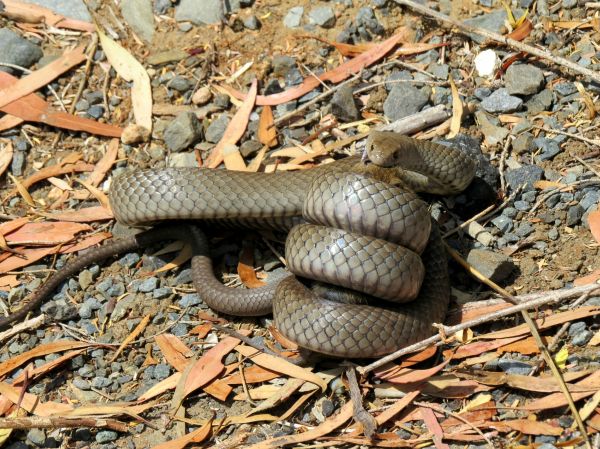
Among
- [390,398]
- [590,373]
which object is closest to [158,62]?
[390,398]

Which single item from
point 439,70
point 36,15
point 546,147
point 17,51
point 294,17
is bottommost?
point 546,147

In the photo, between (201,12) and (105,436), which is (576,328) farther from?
(201,12)

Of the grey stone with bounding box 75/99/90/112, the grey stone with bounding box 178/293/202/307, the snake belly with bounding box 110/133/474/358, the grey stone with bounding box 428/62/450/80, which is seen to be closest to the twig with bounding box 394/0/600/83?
the grey stone with bounding box 428/62/450/80

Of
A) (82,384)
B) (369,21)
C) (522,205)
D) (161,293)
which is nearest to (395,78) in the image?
(369,21)

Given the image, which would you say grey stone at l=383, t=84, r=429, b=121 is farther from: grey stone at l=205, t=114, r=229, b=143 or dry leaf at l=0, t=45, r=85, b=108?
dry leaf at l=0, t=45, r=85, b=108

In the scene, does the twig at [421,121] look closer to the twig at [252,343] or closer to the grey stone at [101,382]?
the twig at [252,343]

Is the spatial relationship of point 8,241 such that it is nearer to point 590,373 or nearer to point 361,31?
point 361,31
